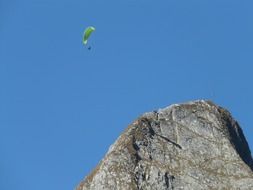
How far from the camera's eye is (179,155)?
433ft

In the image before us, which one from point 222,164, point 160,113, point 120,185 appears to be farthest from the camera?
point 160,113

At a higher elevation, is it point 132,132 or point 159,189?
point 132,132

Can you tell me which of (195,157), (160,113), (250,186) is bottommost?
(250,186)

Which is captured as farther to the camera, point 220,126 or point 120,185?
point 220,126

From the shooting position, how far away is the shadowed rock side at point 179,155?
124 m

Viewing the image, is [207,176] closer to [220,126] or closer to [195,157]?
[195,157]

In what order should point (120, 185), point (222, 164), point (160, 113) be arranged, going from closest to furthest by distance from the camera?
point (120, 185) < point (222, 164) < point (160, 113)

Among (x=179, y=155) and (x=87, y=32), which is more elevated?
(x=87, y=32)

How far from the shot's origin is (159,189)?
123 meters

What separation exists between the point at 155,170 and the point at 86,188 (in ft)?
Answer: 30.9

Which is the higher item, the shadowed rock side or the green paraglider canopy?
the green paraglider canopy

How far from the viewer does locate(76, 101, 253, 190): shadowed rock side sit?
124 m

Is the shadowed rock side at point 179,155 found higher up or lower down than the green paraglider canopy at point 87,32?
lower down

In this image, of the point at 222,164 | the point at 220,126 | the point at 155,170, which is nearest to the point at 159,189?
the point at 155,170
